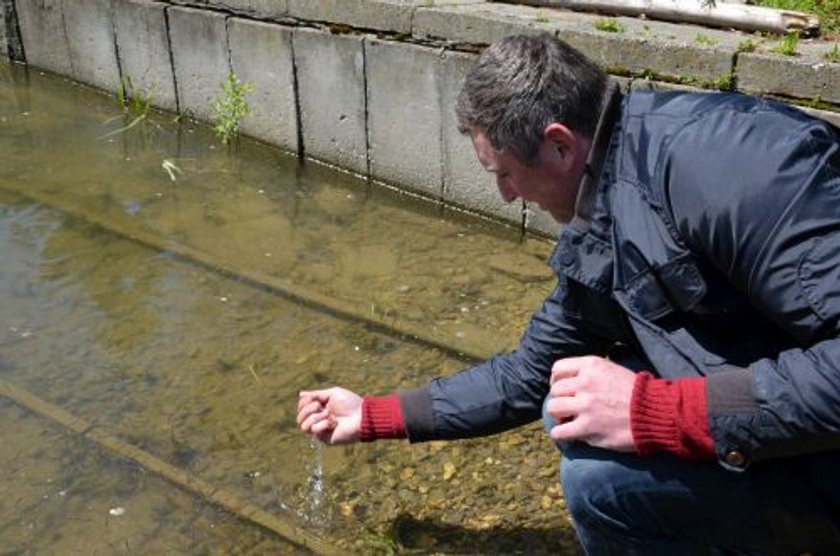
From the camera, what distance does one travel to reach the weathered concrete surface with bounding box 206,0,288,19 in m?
5.87

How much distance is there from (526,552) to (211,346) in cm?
176

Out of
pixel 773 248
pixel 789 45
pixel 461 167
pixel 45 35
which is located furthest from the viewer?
pixel 45 35

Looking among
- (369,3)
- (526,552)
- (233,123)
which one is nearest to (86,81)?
(233,123)

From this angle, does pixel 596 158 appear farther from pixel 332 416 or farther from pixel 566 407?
pixel 332 416

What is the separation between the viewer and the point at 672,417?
203 cm

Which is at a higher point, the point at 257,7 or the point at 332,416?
the point at 257,7

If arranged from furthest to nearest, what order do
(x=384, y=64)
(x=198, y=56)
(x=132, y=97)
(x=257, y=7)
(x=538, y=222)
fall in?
(x=132, y=97) < (x=198, y=56) < (x=257, y=7) < (x=384, y=64) < (x=538, y=222)

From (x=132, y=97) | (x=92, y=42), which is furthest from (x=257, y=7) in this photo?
(x=92, y=42)

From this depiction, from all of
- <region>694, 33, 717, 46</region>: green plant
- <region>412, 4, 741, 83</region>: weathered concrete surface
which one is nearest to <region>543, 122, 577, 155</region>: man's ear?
<region>412, 4, 741, 83</region>: weathered concrete surface

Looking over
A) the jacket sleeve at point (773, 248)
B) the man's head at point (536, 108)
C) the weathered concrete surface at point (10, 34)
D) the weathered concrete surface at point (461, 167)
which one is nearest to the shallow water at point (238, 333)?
the weathered concrete surface at point (461, 167)

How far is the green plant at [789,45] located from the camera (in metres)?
4.08

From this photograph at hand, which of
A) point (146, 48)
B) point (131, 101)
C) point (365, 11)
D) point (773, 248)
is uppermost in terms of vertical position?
point (773, 248)

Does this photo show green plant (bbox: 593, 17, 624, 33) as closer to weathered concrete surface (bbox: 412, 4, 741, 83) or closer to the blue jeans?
weathered concrete surface (bbox: 412, 4, 741, 83)

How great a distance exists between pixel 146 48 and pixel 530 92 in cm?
537
